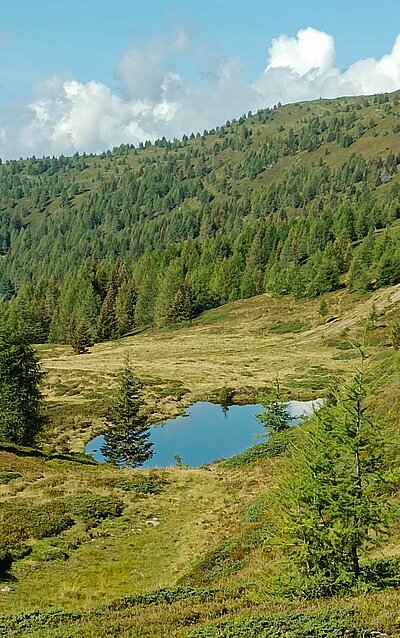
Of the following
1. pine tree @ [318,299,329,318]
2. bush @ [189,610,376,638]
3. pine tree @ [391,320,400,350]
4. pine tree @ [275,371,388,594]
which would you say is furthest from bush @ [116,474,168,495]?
pine tree @ [318,299,329,318]

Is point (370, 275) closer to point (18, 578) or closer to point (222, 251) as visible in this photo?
point (222, 251)

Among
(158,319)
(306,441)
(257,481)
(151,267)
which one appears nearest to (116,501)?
(257,481)

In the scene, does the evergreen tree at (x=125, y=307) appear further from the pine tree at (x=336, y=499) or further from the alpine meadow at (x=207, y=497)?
the pine tree at (x=336, y=499)

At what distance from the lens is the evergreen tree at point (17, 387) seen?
43.7m

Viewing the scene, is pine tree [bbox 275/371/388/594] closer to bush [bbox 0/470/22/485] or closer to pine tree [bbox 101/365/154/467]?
bush [bbox 0/470/22/485]

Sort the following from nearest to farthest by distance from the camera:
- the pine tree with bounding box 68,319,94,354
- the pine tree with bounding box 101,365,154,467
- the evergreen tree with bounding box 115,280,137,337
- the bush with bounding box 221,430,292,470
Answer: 1. the bush with bounding box 221,430,292,470
2. the pine tree with bounding box 101,365,154,467
3. the pine tree with bounding box 68,319,94,354
4. the evergreen tree with bounding box 115,280,137,337

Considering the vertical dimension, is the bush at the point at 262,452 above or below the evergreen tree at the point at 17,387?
below

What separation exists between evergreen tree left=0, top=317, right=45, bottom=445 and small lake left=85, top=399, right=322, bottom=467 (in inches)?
319

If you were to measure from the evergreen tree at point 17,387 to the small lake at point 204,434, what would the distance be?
8114mm

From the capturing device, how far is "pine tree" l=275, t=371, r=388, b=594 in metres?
13.2

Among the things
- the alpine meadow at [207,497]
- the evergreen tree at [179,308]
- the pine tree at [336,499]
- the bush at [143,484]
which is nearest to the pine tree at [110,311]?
the evergreen tree at [179,308]

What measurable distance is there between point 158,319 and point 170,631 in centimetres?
12128

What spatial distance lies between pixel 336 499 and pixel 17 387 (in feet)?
116

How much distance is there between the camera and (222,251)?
16538cm
